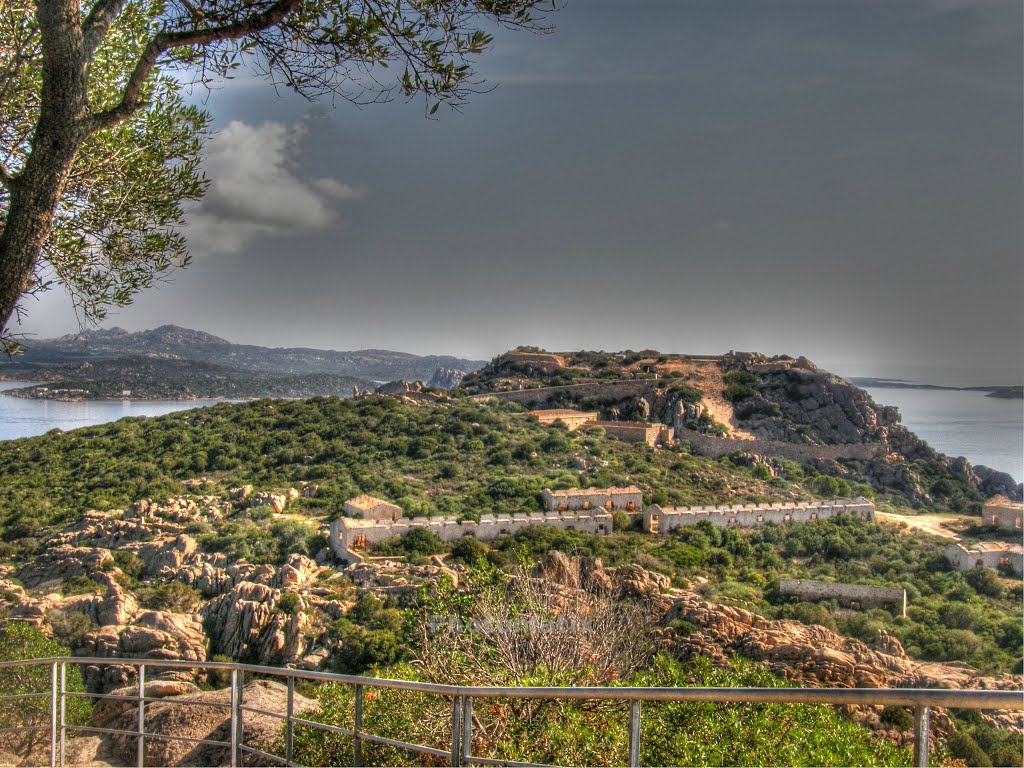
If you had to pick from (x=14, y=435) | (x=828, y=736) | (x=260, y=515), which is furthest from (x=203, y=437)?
(x=828, y=736)

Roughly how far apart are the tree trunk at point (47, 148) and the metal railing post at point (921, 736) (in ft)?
10.1

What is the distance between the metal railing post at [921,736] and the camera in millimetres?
1243

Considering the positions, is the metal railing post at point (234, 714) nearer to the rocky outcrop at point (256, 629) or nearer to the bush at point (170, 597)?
the rocky outcrop at point (256, 629)

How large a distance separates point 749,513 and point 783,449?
11.9 meters

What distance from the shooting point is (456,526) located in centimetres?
1438

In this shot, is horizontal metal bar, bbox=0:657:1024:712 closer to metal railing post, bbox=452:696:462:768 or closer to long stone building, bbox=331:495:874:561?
metal railing post, bbox=452:696:462:768

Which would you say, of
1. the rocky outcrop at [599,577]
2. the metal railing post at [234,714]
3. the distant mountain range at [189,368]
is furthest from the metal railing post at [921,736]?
the distant mountain range at [189,368]

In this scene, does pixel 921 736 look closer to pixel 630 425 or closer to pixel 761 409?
pixel 630 425

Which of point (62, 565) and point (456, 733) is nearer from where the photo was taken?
point (456, 733)

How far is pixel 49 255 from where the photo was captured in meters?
4.29

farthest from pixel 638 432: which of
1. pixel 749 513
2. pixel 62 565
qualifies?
pixel 62 565

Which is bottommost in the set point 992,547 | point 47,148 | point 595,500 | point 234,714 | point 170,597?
point 170,597

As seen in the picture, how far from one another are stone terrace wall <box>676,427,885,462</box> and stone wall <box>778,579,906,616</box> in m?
15.0

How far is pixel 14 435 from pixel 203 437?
635cm
